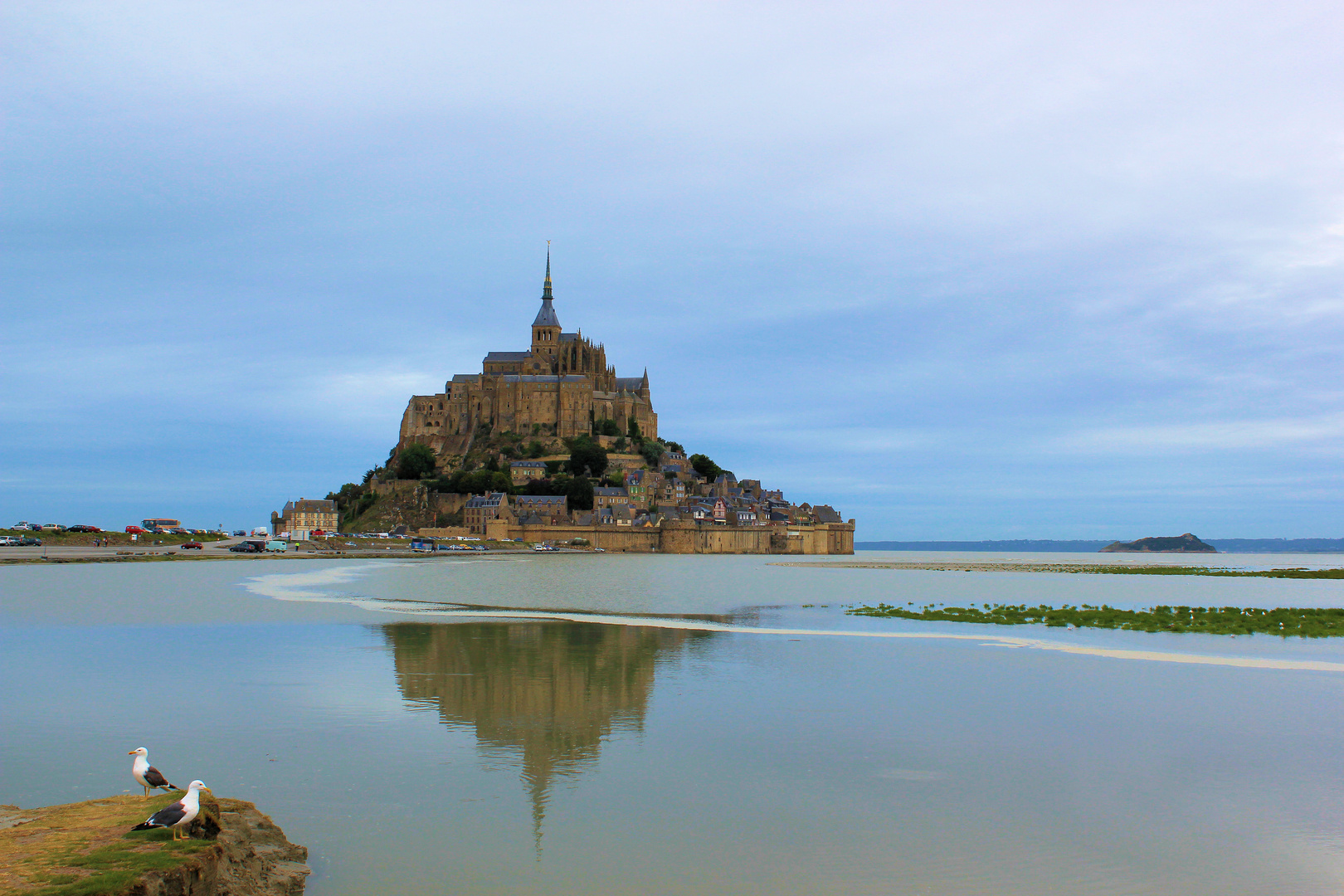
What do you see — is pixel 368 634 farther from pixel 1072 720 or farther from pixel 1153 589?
pixel 1153 589

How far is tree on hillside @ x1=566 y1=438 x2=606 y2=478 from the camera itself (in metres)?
102

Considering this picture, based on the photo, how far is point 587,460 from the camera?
10231 centimetres

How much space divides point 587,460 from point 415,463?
59.1 ft

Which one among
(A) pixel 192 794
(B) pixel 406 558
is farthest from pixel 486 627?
(B) pixel 406 558

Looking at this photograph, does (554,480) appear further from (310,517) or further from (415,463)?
(310,517)

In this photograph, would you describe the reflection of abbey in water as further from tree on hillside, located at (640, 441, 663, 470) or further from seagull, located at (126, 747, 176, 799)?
tree on hillside, located at (640, 441, 663, 470)

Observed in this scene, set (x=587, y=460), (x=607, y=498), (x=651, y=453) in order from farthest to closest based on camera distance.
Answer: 1. (x=651, y=453)
2. (x=587, y=460)
3. (x=607, y=498)

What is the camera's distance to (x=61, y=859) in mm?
6277

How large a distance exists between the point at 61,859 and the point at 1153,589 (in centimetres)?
4536

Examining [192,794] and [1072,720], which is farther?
[1072,720]

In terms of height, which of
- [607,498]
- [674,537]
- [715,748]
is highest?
[607,498]

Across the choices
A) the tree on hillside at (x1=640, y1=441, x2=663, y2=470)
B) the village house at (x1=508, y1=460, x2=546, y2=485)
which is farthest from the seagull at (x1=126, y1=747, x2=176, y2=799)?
the tree on hillside at (x1=640, y1=441, x2=663, y2=470)

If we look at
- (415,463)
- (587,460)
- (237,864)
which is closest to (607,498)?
(587,460)

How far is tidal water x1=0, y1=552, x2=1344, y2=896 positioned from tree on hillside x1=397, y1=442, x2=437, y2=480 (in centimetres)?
7993
